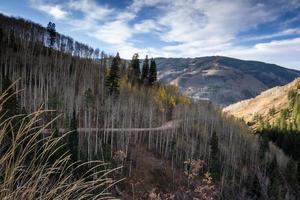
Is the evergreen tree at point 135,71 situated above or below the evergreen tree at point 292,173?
above

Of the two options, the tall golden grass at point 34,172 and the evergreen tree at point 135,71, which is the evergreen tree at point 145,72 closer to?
the evergreen tree at point 135,71

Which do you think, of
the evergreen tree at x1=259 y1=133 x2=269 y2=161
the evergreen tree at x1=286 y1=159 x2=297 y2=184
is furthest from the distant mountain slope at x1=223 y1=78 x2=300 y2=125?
the evergreen tree at x1=286 y1=159 x2=297 y2=184

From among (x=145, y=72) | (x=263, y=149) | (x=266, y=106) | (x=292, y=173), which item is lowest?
(x=292, y=173)

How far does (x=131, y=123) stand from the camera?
219ft

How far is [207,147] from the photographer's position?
7162 cm

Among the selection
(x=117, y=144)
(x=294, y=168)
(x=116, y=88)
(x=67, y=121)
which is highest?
(x=116, y=88)

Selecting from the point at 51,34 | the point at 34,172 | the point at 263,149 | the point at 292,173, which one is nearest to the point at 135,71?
the point at 51,34

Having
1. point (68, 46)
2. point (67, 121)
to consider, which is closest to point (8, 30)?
point (68, 46)

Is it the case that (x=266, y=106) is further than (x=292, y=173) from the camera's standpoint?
Yes

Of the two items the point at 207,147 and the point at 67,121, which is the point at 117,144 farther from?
the point at 207,147

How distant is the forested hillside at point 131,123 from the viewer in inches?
1972

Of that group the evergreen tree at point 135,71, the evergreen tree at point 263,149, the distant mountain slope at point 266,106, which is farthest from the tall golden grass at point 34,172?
→ the distant mountain slope at point 266,106

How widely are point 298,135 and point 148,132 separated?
5296cm

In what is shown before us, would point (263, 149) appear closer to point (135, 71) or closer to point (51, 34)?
point (135, 71)
